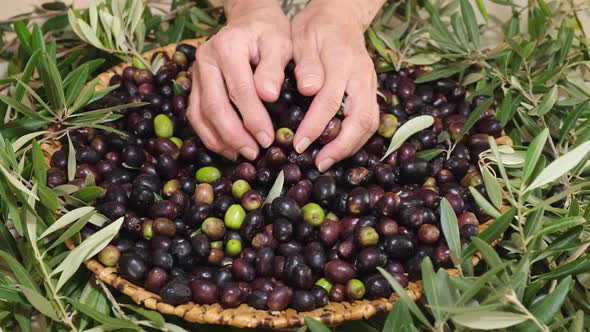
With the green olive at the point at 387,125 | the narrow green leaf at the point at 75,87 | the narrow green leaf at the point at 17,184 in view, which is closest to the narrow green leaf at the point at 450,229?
the green olive at the point at 387,125

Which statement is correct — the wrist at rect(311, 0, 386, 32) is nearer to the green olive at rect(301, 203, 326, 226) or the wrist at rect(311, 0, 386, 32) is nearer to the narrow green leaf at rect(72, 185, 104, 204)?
the green olive at rect(301, 203, 326, 226)

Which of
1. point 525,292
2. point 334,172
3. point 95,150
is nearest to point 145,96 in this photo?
point 95,150

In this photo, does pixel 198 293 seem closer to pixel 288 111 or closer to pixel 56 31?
pixel 288 111

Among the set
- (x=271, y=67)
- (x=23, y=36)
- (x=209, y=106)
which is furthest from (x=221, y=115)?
(x=23, y=36)

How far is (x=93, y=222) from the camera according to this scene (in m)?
1.36

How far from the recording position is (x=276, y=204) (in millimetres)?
1364

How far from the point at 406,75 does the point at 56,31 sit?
3.60ft

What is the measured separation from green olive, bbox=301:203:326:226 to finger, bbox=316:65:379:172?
0.32 feet

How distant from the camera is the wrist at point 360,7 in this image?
5.30ft

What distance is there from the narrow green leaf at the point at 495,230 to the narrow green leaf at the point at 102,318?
643 millimetres

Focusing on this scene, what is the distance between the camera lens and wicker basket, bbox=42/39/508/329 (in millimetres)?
1181

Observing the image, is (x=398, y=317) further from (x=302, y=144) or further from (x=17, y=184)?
(x=17, y=184)

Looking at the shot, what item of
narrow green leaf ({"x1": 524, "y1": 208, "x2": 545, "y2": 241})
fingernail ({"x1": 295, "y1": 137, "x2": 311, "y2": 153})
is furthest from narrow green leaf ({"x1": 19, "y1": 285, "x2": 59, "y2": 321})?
narrow green leaf ({"x1": 524, "y1": 208, "x2": 545, "y2": 241})

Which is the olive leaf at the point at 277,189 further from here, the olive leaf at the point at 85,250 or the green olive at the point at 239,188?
the olive leaf at the point at 85,250
